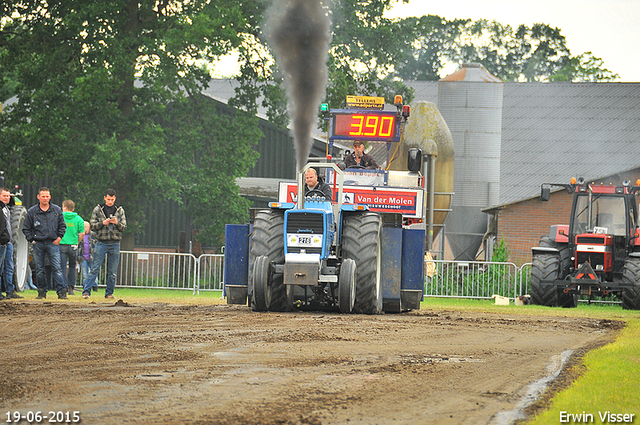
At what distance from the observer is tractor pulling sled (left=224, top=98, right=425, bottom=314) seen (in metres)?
12.0

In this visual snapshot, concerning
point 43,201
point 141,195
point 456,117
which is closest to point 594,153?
point 456,117

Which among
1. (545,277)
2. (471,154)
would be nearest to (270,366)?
(545,277)

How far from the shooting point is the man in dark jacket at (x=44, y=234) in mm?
15359

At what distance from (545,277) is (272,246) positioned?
8104 millimetres

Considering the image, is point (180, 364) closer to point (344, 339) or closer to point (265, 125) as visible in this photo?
point (344, 339)

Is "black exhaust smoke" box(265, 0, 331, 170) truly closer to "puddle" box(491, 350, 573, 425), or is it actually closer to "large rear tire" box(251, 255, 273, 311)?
"large rear tire" box(251, 255, 273, 311)

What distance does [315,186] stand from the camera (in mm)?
12789

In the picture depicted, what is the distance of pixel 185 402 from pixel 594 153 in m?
39.8

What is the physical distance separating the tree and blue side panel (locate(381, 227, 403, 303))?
1201 cm

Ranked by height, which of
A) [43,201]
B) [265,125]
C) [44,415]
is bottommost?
[44,415]

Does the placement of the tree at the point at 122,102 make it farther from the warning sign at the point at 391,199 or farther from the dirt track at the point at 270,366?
the dirt track at the point at 270,366

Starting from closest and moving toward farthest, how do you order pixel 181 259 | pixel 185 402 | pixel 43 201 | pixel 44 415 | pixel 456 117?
pixel 44 415 < pixel 185 402 < pixel 43 201 < pixel 181 259 < pixel 456 117

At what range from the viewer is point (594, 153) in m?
42.8

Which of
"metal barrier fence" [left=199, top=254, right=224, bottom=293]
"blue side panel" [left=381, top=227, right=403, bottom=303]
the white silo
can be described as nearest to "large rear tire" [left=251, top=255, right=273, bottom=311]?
"blue side panel" [left=381, top=227, right=403, bottom=303]
